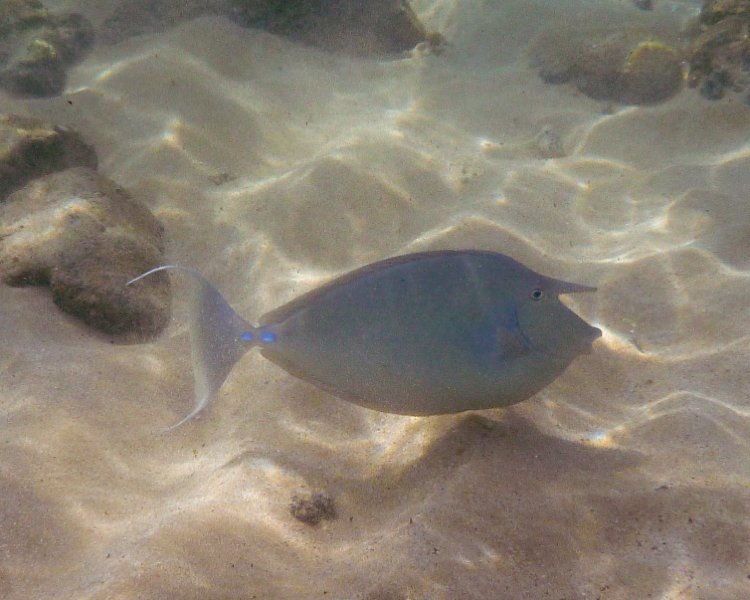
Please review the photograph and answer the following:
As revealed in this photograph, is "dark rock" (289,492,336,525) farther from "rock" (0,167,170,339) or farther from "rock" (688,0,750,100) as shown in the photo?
"rock" (688,0,750,100)

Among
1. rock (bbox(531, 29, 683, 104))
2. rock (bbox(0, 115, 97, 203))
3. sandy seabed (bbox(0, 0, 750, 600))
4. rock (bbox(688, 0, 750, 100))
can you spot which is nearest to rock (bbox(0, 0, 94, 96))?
sandy seabed (bbox(0, 0, 750, 600))

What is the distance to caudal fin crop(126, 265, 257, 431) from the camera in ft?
7.53

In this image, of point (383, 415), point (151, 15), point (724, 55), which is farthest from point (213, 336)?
point (151, 15)

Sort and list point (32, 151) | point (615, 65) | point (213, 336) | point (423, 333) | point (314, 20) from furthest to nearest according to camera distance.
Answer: point (314, 20)
point (615, 65)
point (32, 151)
point (213, 336)
point (423, 333)

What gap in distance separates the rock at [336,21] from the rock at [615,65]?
2.21m

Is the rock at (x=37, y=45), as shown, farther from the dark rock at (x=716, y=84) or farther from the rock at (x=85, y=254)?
the dark rock at (x=716, y=84)

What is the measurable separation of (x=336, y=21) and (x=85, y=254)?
5568 millimetres

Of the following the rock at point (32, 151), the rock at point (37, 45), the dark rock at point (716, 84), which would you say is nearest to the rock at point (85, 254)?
the rock at point (32, 151)

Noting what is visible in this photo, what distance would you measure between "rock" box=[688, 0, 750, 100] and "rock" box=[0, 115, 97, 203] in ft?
23.4

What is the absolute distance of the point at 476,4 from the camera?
352 inches

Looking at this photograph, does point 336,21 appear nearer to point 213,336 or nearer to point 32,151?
point 32,151

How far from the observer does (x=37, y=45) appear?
22.8 feet

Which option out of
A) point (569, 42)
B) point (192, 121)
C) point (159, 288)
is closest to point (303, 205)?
point (159, 288)

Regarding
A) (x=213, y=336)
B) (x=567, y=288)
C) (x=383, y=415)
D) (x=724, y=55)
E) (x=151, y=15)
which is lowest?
(x=383, y=415)
